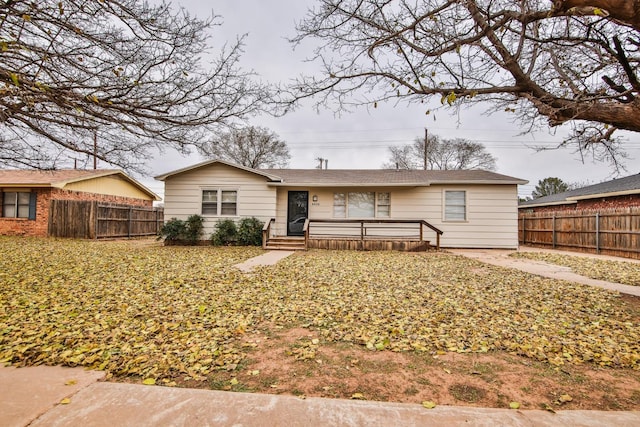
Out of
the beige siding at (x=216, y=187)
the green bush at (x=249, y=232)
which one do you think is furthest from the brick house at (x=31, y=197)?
the green bush at (x=249, y=232)

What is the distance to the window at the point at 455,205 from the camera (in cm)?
1294

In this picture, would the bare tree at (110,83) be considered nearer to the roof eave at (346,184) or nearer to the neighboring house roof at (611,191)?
the roof eave at (346,184)

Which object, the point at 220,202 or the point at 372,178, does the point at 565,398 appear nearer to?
the point at 372,178

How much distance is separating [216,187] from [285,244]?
147 inches

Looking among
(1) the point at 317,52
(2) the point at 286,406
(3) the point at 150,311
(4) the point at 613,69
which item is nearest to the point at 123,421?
(2) the point at 286,406

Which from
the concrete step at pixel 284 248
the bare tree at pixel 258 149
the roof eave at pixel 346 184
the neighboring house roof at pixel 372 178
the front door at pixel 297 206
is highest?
the bare tree at pixel 258 149

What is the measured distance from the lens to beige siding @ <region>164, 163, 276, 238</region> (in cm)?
1276

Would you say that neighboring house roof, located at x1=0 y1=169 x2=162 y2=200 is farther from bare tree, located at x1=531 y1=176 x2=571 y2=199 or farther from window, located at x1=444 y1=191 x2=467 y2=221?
bare tree, located at x1=531 y1=176 x2=571 y2=199

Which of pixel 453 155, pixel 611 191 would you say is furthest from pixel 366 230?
pixel 453 155

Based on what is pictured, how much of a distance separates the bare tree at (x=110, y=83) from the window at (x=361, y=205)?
26.6ft

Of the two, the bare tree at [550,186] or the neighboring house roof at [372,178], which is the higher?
the bare tree at [550,186]

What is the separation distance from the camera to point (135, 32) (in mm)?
4832

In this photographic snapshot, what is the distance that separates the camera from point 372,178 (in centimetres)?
1379

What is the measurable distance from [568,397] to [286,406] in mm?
1964
